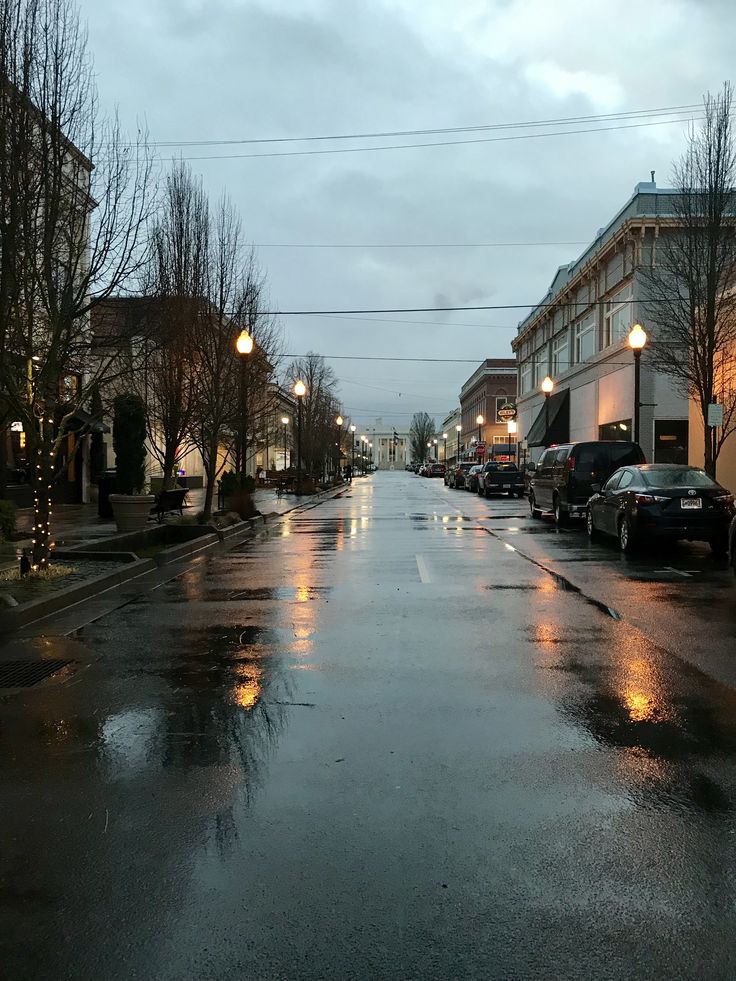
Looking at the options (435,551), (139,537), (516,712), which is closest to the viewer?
(516,712)

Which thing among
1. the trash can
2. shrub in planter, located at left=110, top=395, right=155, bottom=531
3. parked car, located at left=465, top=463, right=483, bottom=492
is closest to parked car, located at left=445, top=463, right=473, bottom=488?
parked car, located at left=465, top=463, right=483, bottom=492

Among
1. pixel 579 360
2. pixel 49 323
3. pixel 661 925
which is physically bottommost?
pixel 661 925

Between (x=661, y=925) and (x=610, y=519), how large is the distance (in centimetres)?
1314

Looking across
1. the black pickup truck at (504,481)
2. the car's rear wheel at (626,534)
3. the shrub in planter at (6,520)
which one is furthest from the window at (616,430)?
the shrub in planter at (6,520)

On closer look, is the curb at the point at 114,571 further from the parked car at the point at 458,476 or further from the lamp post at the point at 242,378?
the parked car at the point at 458,476

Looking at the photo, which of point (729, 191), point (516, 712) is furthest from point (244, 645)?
point (729, 191)

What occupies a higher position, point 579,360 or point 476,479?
point 579,360

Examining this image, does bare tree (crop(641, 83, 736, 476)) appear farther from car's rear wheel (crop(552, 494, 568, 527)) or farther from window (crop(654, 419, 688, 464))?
window (crop(654, 419, 688, 464))

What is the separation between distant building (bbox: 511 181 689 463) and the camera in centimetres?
3506

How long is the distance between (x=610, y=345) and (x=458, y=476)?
15825mm

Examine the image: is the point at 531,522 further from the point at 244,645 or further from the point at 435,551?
the point at 244,645

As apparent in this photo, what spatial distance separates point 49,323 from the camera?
33.9 feet

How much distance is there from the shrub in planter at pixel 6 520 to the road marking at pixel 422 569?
745cm

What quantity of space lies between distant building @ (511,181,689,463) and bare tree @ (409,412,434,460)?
123 meters
